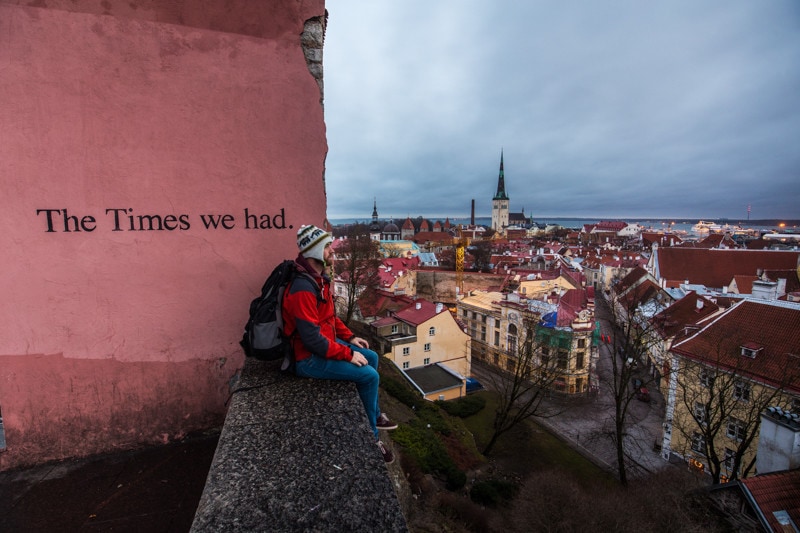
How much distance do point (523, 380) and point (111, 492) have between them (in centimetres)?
1876

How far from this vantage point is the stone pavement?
2.37 meters

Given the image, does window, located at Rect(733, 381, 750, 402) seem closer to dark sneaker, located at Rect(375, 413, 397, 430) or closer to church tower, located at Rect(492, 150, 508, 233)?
dark sneaker, located at Rect(375, 413, 397, 430)

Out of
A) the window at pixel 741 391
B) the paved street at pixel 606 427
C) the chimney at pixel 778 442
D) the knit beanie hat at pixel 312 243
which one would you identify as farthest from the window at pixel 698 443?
the knit beanie hat at pixel 312 243

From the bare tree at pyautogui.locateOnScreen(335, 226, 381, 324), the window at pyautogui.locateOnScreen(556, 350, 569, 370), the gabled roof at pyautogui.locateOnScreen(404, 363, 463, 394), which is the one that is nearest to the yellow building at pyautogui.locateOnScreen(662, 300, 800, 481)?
the window at pyautogui.locateOnScreen(556, 350, 569, 370)

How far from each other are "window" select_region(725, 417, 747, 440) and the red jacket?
16.7 meters

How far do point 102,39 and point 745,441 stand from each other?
17.2 metres

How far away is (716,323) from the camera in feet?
50.9

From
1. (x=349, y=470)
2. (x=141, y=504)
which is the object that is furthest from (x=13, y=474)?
(x=349, y=470)

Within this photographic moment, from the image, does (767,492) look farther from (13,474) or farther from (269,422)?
(13,474)

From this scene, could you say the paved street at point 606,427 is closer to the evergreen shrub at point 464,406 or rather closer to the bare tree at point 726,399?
the bare tree at point 726,399

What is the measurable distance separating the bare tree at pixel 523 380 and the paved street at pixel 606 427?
0.84 metres

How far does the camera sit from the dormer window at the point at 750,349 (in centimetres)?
1329

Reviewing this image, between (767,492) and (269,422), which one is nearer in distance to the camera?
(269,422)

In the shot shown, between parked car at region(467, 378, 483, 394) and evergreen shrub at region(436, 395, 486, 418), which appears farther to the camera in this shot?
parked car at region(467, 378, 483, 394)
